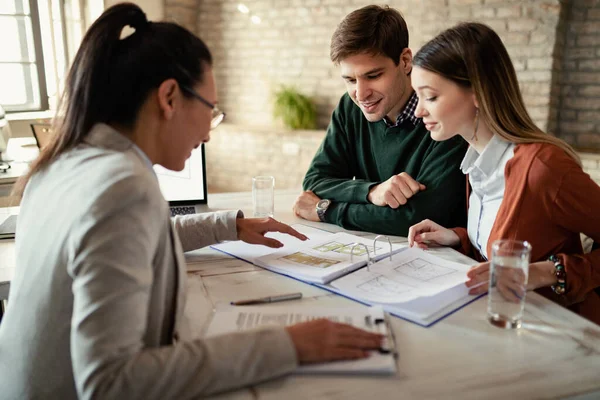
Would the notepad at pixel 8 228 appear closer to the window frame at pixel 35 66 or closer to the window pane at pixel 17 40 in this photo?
the window frame at pixel 35 66

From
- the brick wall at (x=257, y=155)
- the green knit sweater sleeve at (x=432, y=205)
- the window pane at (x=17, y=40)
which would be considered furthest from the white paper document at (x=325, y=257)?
the window pane at (x=17, y=40)

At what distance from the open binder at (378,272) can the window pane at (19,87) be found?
4.30 m

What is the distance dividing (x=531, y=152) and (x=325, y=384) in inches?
32.0

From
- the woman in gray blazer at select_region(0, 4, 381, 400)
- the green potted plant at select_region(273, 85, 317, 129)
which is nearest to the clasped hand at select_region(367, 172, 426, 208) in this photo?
the woman in gray blazer at select_region(0, 4, 381, 400)

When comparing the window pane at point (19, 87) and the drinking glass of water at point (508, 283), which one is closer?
the drinking glass of water at point (508, 283)

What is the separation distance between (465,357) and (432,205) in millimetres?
769

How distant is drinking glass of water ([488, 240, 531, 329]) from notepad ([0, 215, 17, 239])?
1309 mm

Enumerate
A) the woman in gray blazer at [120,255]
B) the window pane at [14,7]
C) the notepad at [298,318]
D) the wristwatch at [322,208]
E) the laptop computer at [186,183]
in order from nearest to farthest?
the woman in gray blazer at [120,255] < the notepad at [298,318] < the wristwatch at [322,208] < the laptop computer at [186,183] < the window pane at [14,7]

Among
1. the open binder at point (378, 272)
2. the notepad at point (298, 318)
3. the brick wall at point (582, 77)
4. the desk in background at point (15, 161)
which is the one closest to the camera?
the notepad at point (298, 318)

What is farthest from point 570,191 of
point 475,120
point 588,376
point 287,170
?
point 287,170

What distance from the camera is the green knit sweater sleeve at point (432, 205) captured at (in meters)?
1.60

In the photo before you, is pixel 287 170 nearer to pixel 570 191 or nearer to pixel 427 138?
pixel 427 138

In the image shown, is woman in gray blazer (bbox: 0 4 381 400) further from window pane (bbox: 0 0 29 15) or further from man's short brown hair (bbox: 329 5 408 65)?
window pane (bbox: 0 0 29 15)

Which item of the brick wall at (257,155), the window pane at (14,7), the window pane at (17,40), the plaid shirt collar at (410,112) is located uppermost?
the window pane at (14,7)
